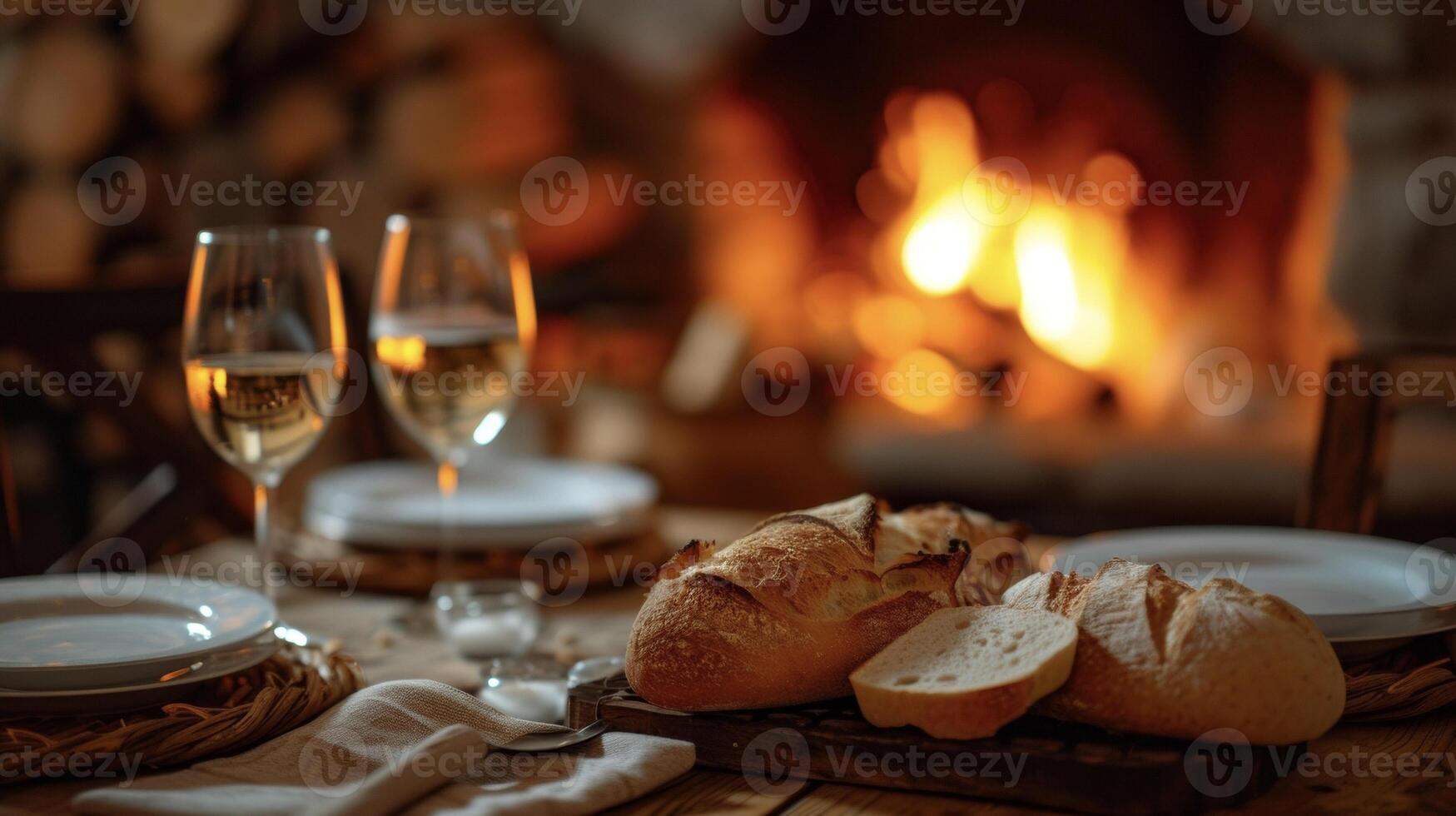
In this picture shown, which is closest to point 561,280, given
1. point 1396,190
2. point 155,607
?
point 1396,190

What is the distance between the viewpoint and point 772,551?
0.83m

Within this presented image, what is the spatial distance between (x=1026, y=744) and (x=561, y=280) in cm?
267

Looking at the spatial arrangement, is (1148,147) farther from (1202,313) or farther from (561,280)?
(561,280)
